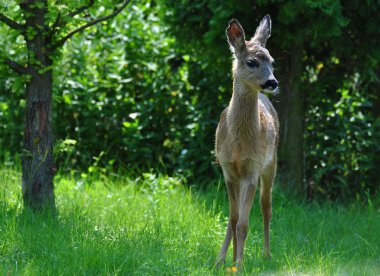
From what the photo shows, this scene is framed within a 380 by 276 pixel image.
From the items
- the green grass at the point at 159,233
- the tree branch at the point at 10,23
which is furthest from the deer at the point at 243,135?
the tree branch at the point at 10,23

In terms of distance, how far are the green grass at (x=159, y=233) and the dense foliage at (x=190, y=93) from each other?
2.81ft

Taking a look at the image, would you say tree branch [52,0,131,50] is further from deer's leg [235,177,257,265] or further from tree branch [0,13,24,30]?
deer's leg [235,177,257,265]

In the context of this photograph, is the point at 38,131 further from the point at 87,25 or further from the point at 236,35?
the point at 236,35

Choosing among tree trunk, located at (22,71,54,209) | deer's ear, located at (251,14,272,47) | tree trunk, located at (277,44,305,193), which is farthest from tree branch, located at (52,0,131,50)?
tree trunk, located at (277,44,305,193)

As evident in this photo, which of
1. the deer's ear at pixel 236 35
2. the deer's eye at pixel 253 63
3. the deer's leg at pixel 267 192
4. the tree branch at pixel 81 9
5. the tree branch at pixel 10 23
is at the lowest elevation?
the deer's leg at pixel 267 192

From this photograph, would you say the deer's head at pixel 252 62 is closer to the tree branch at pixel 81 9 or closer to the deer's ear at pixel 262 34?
the deer's ear at pixel 262 34

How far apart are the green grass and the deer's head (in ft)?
4.47

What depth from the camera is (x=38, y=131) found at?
20.9 feet

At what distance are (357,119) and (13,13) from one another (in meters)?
4.66

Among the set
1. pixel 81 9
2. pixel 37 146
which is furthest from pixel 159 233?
pixel 81 9

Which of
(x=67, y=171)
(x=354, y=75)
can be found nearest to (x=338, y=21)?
(x=354, y=75)

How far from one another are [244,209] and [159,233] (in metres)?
0.78

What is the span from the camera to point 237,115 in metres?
5.82

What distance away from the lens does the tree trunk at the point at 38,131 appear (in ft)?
20.8
